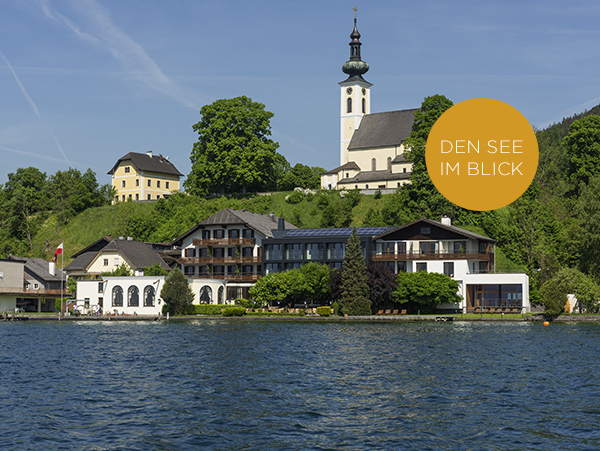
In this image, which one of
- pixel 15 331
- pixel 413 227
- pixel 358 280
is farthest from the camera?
pixel 413 227

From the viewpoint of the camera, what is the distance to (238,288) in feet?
336

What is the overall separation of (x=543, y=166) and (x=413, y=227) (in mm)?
48643

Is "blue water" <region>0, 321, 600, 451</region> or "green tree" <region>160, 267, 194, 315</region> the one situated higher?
"green tree" <region>160, 267, 194, 315</region>

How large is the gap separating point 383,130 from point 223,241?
5749 cm

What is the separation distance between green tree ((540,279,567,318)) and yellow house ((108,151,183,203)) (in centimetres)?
9176

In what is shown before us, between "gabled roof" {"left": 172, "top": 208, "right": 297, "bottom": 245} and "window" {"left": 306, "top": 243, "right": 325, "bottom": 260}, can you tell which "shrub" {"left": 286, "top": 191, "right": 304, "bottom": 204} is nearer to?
"gabled roof" {"left": 172, "top": 208, "right": 297, "bottom": 245}

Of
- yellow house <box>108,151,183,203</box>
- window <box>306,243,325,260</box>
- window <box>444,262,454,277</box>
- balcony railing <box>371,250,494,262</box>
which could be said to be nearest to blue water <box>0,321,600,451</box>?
balcony railing <box>371,250,494,262</box>

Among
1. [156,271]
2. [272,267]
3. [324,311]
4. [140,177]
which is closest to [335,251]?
[272,267]

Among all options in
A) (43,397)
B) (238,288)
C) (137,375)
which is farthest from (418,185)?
(43,397)

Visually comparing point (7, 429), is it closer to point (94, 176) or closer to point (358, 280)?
point (358, 280)

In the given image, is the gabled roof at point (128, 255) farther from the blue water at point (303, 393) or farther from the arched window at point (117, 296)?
the blue water at point (303, 393)

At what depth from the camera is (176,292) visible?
87750 millimetres

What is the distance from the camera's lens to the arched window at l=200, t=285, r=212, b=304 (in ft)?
316

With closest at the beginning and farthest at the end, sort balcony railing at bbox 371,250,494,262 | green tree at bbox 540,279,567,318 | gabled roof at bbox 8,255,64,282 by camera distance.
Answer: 1. green tree at bbox 540,279,567,318
2. balcony railing at bbox 371,250,494,262
3. gabled roof at bbox 8,255,64,282
